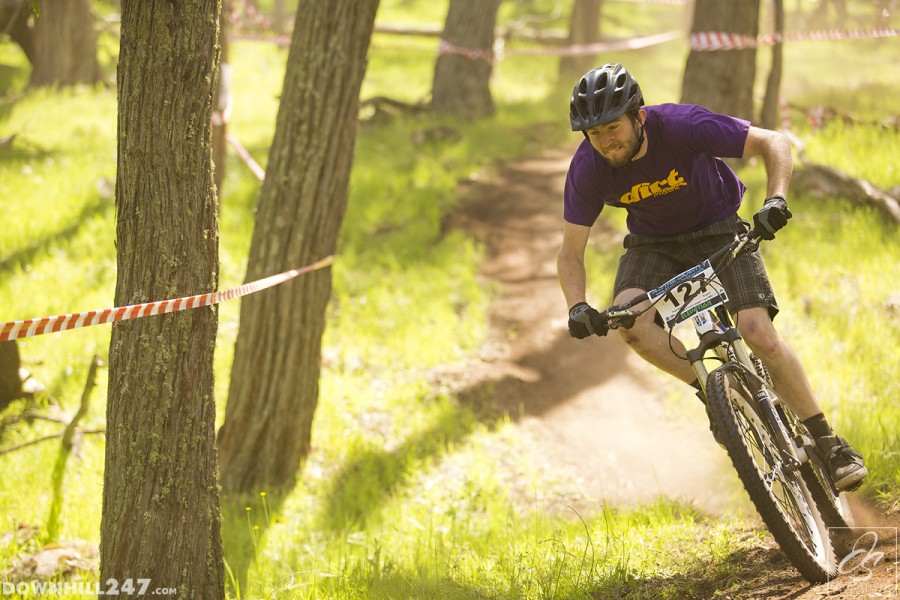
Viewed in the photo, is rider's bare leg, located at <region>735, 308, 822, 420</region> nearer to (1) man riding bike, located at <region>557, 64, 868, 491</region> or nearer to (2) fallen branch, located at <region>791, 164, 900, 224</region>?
(1) man riding bike, located at <region>557, 64, 868, 491</region>

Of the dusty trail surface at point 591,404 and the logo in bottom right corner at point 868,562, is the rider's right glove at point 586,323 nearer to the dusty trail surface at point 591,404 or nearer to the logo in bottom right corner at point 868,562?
the dusty trail surface at point 591,404

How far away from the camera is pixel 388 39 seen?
2128 cm

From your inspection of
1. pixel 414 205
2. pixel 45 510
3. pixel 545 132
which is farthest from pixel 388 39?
pixel 45 510

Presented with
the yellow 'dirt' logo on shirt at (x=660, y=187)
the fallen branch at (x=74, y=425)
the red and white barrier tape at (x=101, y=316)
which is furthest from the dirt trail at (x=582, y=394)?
the fallen branch at (x=74, y=425)

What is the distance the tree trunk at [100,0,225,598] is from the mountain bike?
1.89m

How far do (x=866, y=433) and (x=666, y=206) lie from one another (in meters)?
2.34

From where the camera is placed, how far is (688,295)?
3908mm

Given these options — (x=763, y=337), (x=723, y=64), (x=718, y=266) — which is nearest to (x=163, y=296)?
(x=718, y=266)

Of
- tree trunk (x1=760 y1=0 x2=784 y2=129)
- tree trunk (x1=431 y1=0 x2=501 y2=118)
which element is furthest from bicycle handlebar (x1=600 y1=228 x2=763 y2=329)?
tree trunk (x1=431 y1=0 x2=501 y2=118)

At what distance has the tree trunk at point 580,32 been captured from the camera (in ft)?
57.3

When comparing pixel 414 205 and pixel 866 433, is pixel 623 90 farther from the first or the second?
pixel 414 205

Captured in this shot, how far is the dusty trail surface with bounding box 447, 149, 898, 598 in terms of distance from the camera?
5383 mm

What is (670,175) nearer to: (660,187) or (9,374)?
(660,187)

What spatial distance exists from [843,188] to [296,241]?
599 cm
